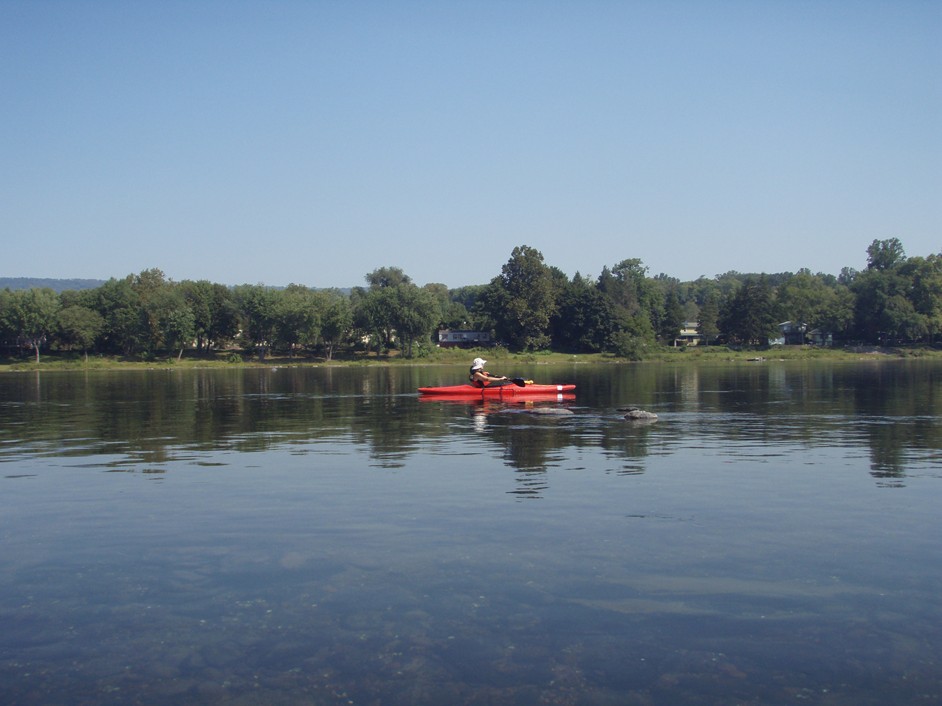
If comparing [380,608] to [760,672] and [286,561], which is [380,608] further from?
[760,672]

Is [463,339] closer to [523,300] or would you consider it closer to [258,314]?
[523,300]

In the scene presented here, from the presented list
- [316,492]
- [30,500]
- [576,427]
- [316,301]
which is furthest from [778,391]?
[316,301]

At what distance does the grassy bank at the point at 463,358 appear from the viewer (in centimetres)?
10806

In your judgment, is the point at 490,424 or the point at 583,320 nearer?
the point at 490,424

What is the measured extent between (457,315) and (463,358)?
33975 mm

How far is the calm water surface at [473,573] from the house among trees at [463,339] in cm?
11717

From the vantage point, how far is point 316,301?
118m

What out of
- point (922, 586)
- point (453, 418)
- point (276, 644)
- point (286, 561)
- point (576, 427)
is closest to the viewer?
point (276, 644)

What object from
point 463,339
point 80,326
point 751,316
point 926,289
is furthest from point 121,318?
point 926,289

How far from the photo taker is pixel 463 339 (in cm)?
14750

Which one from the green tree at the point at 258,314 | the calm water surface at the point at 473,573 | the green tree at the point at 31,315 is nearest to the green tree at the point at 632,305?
the green tree at the point at 258,314

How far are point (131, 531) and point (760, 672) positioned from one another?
11.9 metres

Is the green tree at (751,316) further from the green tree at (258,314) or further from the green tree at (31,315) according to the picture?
the green tree at (31,315)

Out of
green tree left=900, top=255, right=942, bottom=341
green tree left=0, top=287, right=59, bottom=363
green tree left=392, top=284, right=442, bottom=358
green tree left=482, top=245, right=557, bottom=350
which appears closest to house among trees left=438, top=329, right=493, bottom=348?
green tree left=482, top=245, right=557, bottom=350
